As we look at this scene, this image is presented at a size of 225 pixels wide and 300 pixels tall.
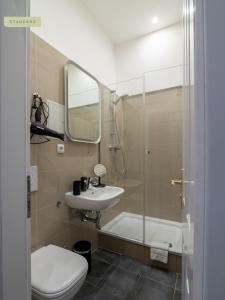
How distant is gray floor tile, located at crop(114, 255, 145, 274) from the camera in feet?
5.74

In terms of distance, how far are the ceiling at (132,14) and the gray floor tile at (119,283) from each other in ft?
9.58

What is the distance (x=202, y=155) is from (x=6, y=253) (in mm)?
726

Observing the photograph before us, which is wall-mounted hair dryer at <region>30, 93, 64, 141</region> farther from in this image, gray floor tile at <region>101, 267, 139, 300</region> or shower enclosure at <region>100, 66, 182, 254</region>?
gray floor tile at <region>101, 267, 139, 300</region>

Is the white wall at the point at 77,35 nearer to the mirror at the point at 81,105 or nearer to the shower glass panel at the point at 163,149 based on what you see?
the mirror at the point at 81,105

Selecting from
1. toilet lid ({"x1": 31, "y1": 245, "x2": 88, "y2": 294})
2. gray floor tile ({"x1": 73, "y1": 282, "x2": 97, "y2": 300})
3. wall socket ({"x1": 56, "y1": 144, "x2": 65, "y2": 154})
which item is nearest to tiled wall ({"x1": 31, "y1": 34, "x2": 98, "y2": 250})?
wall socket ({"x1": 56, "y1": 144, "x2": 65, "y2": 154})

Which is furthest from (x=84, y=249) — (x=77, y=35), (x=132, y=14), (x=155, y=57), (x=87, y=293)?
(x=132, y=14)

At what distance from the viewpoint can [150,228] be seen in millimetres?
2342

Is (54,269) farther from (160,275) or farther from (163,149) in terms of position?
(163,149)

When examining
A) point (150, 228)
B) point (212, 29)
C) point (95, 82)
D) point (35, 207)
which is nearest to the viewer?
point (212, 29)

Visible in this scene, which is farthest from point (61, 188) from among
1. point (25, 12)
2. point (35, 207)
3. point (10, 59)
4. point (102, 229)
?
point (25, 12)

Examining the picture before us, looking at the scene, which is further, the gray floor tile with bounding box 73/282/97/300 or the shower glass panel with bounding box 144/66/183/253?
the shower glass panel with bounding box 144/66/183/253

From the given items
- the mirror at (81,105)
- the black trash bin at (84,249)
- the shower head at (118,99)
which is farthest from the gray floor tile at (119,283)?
the shower head at (118,99)

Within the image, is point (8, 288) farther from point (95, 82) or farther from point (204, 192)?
point (95, 82)

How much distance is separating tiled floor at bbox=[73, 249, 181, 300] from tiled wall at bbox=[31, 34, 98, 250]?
40cm
